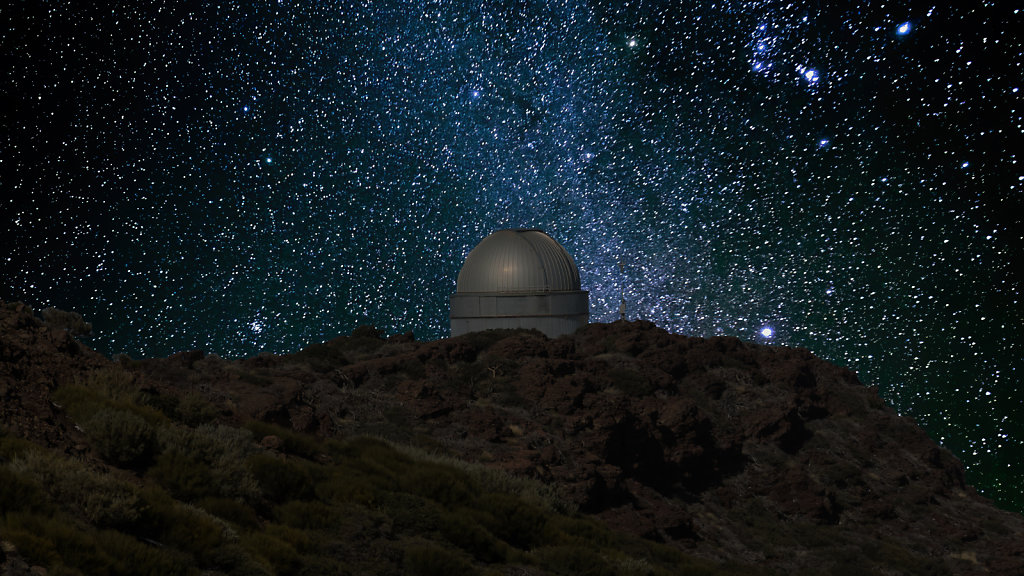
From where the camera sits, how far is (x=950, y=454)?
32031mm

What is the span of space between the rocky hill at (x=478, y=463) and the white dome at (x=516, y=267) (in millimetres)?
2450

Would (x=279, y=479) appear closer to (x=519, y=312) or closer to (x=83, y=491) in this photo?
(x=83, y=491)

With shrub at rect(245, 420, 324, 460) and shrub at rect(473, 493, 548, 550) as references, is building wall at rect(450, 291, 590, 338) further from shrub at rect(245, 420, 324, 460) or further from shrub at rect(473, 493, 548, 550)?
shrub at rect(473, 493, 548, 550)

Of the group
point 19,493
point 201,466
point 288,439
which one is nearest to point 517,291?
point 288,439

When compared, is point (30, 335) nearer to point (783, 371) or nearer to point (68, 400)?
point (68, 400)

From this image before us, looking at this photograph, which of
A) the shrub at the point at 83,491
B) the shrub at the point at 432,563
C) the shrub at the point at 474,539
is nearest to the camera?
the shrub at the point at 83,491

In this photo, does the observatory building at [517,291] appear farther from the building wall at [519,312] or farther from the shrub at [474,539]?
the shrub at [474,539]

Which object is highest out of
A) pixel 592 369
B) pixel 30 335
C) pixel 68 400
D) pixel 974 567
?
pixel 592 369

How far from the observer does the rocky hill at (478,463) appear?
10289 millimetres

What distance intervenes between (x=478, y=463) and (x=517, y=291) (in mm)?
16303

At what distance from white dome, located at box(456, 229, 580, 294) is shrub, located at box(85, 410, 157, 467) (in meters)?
23.8

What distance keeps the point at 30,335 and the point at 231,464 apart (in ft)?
12.6

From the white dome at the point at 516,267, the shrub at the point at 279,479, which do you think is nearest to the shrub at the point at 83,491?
the shrub at the point at 279,479

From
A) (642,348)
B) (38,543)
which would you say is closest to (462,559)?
(38,543)
